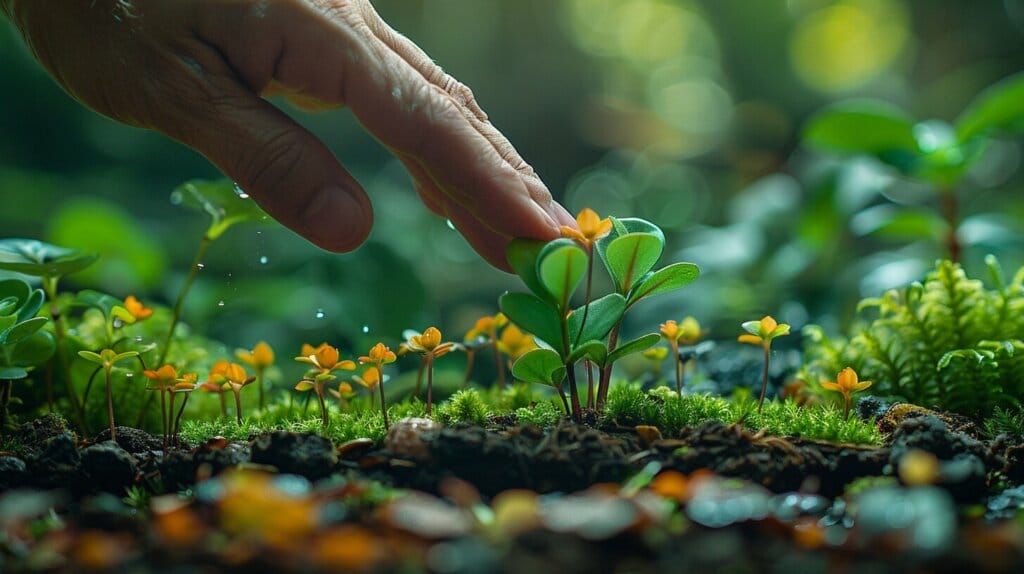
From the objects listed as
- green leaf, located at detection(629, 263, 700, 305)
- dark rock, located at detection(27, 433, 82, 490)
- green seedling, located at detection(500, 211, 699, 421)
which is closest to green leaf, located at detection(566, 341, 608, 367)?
green seedling, located at detection(500, 211, 699, 421)

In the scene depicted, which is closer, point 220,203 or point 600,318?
point 600,318

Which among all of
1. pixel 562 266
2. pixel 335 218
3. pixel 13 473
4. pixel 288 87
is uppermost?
pixel 288 87

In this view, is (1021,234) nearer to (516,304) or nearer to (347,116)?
(516,304)

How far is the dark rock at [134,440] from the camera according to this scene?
3.36 feet

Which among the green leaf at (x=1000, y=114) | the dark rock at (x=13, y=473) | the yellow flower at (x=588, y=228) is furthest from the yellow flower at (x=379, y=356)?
the green leaf at (x=1000, y=114)

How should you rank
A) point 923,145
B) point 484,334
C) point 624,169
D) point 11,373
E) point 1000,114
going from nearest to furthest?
point 11,373 < point 484,334 < point 1000,114 < point 923,145 < point 624,169

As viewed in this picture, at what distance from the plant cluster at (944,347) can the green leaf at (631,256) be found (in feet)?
1.46

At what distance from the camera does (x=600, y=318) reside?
949 mm

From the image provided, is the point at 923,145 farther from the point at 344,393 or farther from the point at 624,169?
the point at 624,169

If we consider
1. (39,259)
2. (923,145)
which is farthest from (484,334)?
(923,145)

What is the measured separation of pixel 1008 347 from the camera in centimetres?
107

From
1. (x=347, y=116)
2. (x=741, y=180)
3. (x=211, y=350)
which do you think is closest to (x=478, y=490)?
(x=211, y=350)

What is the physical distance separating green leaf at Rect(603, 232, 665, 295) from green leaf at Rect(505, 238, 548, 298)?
0.32 feet

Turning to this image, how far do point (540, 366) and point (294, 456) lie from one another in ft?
1.05
